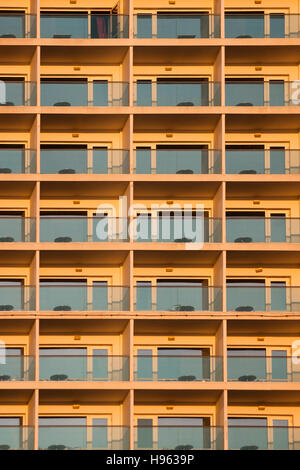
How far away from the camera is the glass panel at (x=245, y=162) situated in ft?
209

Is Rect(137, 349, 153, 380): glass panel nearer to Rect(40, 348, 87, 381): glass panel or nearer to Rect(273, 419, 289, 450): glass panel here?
Rect(40, 348, 87, 381): glass panel

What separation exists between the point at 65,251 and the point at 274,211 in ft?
28.2

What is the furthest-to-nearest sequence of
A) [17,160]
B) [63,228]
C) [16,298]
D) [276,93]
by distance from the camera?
[276,93] < [17,160] < [63,228] < [16,298]

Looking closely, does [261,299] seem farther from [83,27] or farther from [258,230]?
[83,27]

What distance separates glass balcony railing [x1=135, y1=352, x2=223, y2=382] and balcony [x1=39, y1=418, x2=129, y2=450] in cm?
230

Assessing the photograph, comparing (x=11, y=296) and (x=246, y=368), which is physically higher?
(x=11, y=296)

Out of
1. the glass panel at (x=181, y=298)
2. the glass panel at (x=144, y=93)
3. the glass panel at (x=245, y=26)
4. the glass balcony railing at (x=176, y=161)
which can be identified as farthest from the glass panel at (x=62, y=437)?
the glass panel at (x=245, y=26)

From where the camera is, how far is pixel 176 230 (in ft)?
208

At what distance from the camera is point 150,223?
6341 cm

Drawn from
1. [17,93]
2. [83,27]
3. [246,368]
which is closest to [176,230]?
[246,368]

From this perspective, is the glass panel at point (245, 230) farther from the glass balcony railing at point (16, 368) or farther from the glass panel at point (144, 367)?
the glass balcony railing at point (16, 368)

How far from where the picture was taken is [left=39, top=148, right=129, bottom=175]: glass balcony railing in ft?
209

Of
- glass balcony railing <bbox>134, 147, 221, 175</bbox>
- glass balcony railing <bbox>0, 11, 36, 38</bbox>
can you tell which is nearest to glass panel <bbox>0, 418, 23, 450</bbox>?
glass balcony railing <bbox>134, 147, 221, 175</bbox>

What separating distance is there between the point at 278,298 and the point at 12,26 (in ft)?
49.1
